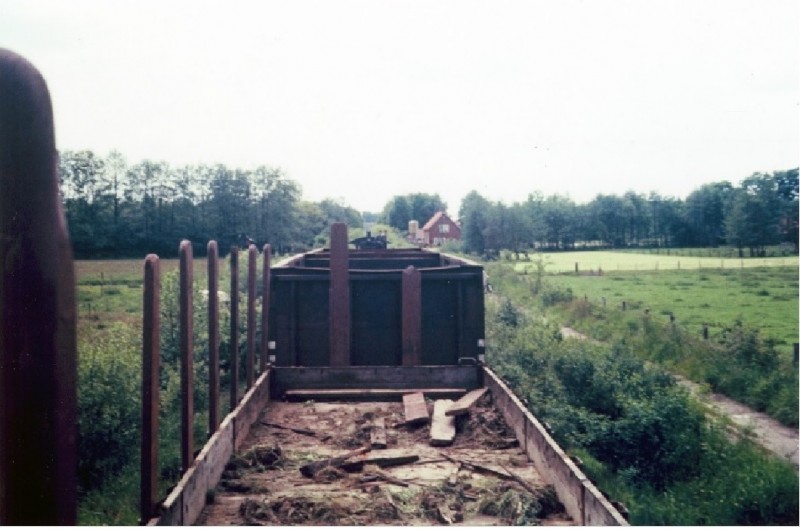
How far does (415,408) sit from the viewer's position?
18.2 ft

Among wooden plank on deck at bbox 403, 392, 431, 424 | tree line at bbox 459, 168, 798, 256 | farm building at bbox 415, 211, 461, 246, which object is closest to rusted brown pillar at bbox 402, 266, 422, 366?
wooden plank on deck at bbox 403, 392, 431, 424

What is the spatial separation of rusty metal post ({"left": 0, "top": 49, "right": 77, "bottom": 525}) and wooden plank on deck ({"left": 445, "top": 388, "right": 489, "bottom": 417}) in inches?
148

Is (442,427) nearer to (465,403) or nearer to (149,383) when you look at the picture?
(465,403)

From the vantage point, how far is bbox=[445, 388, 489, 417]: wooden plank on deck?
5.33 m

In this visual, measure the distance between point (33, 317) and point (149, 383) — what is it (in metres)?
1.60

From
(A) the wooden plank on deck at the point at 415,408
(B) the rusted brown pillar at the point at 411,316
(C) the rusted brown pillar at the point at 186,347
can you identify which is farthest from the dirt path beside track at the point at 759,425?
(C) the rusted brown pillar at the point at 186,347

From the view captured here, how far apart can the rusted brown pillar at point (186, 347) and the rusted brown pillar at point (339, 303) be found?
9.11 ft

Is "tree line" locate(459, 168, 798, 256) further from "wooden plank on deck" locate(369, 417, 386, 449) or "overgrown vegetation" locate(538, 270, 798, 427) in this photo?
"wooden plank on deck" locate(369, 417, 386, 449)

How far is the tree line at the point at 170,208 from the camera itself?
13352 mm

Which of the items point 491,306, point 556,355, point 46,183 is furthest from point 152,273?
point 491,306

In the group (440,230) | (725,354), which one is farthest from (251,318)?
(440,230)

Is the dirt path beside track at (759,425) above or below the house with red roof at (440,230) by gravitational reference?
below

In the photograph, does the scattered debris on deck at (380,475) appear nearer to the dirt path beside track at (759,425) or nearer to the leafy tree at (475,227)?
the dirt path beside track at (759,425)

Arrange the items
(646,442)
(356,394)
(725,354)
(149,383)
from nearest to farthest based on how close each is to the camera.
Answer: (149,383), (356,394), (646,442), (725,354)
